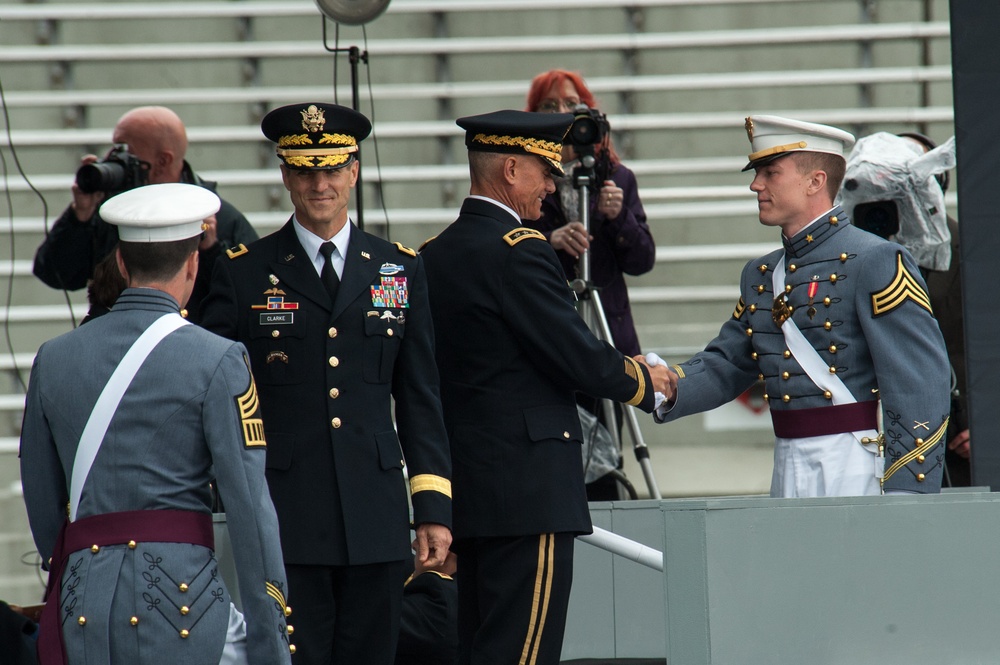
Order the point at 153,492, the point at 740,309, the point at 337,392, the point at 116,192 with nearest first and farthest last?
the point at 153,492, the point at 337,392, the point at 740,309, the point at 116,192

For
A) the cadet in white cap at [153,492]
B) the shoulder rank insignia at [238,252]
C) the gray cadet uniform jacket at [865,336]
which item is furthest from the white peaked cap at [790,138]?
the cadet in white cap at [153,492]

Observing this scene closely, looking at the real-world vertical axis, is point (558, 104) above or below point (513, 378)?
above

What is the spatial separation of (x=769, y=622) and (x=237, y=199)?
5349 mm

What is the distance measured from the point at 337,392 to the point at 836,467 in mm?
1256

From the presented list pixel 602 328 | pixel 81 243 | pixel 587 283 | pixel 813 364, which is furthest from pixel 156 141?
pixel 813 364

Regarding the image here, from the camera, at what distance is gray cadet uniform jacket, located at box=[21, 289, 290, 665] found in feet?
8.91

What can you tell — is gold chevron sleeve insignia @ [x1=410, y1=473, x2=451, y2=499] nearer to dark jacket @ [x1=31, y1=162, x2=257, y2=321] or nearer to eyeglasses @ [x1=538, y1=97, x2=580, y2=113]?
dark jacket @ [x1=31, y1=162, x2=257, y2=321]

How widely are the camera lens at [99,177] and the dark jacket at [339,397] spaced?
1.63 meters

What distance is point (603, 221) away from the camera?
17.7ft

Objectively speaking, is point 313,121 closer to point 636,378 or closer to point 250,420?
point 250,420

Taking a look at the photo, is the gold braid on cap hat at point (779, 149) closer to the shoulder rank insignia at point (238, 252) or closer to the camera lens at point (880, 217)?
the shoulder rank insignia at point (238, 252)

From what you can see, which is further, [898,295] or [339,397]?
[898,295]

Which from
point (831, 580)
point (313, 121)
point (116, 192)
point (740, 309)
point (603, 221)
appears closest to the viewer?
point (831, 580)

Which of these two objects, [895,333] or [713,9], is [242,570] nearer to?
[895,333]
